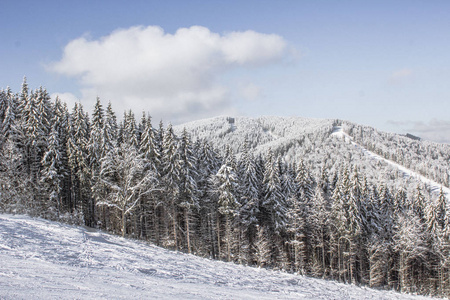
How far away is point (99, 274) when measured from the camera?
12.6 meters

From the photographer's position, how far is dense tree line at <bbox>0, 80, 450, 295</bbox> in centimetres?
3400

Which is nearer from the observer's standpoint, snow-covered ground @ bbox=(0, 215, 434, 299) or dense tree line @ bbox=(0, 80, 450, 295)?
snow-covered ground @ bbox=(0, 215, 434, 299)

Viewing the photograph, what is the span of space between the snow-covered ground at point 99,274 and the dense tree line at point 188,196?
10819 millimetres

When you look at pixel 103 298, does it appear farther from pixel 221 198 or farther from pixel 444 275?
pixel 444 275

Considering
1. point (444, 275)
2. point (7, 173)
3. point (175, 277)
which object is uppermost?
point (7, 173)

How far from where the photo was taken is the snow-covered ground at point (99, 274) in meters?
9.90

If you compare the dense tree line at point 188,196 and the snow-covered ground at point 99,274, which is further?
the dense tree line at point 188,196

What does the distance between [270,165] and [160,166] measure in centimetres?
1562

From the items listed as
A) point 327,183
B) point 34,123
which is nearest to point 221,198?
A: point 34,123

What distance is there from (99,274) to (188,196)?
21.7m

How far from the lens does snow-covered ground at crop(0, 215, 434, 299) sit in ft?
32.5

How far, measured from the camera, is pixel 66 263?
527 inches

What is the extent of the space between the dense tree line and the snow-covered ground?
35.5ft

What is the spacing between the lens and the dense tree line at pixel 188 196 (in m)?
34.0
